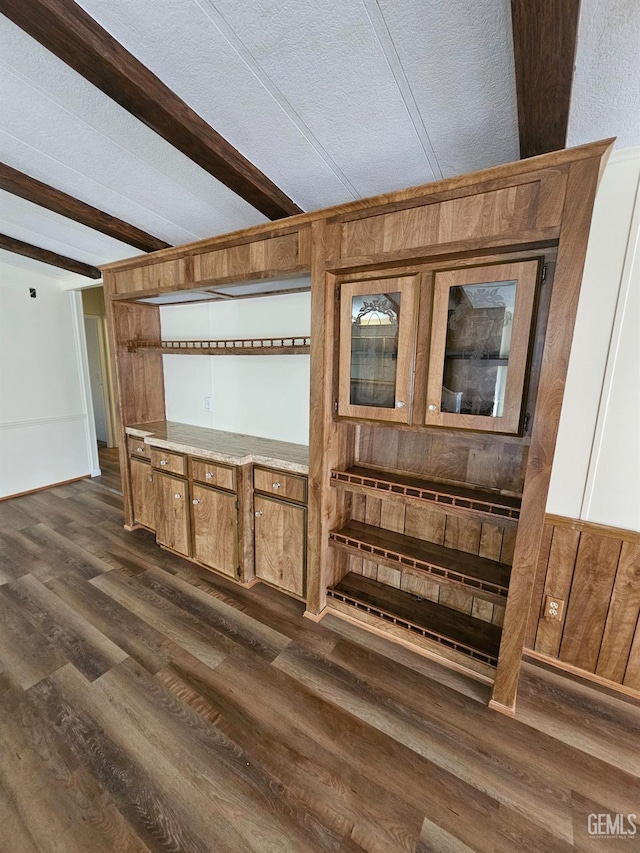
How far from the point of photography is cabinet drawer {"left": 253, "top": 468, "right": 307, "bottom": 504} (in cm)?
205

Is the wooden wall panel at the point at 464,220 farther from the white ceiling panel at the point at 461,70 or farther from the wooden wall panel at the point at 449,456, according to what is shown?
the wooden wall panel at the point at 449,456

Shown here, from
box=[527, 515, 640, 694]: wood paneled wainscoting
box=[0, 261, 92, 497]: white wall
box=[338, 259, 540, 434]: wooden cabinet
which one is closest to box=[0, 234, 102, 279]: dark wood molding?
box=[0, 261, 92, 497]: white wall

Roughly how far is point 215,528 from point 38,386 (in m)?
3.09

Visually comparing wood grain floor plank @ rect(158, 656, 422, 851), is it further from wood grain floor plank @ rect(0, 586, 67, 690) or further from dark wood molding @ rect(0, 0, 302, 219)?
dark wood molding @ rect(0, 0, 302, 219)

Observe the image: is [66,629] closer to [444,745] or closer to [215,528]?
[215,528]

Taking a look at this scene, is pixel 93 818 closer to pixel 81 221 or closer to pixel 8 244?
pixel 81 221

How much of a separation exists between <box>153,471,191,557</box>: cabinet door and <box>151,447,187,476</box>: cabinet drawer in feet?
0.18

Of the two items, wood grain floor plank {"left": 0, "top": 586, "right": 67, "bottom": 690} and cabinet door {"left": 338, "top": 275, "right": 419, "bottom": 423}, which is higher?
cabinet door {"left": 338, "top": 275, "right": 419, "bottom": 423}

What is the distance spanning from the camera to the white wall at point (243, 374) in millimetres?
2484

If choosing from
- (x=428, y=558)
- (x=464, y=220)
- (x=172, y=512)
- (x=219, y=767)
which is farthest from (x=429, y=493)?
(x=172, y=512)

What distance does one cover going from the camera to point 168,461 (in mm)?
2535

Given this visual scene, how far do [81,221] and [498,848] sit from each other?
3.75m

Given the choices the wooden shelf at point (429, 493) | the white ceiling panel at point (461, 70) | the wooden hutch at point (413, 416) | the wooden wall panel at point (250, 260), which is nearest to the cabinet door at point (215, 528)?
the wooden hutch at point (413, 416)

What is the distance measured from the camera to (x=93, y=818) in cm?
116
